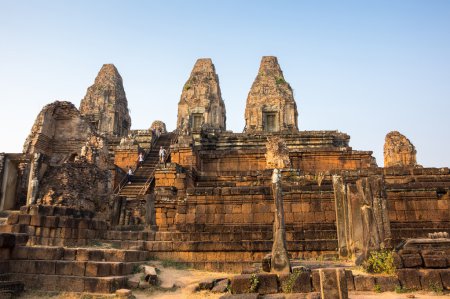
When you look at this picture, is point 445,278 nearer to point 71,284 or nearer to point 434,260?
point 434,260

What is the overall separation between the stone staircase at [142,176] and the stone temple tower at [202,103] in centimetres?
819

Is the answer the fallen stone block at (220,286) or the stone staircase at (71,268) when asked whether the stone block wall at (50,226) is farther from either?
the fallen stone block at (220,286)

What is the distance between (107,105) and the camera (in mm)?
35281

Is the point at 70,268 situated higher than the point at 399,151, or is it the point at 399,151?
the point at 399,151

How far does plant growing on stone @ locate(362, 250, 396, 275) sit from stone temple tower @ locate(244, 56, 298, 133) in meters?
22.6

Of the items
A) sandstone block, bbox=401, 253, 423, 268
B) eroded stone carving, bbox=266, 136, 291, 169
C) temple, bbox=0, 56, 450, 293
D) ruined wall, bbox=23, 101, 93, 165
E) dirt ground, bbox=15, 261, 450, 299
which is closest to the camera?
dirt ground, bbox=15, 261, 450, 299

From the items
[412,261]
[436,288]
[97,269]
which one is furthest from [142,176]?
[436,288]

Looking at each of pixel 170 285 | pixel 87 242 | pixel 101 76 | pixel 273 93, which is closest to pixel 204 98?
pixel 273 93

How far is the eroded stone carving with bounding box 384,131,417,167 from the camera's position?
68.5 feet

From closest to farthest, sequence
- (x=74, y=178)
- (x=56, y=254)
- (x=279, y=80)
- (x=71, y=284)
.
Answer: (x=71, y=284) → (x=56, y=254) → (x=74, y=178) → (x=279, y=80)

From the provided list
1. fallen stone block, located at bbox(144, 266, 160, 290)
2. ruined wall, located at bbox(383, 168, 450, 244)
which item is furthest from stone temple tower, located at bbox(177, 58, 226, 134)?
fallen stone block, located at bbox(144, 266, 160, 290)

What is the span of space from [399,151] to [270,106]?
457 inches

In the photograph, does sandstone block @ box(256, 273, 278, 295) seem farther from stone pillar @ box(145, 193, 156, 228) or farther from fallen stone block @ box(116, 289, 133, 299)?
stone pillar @ box(145, 193, 156, 228)

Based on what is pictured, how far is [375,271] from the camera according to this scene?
6684mm
